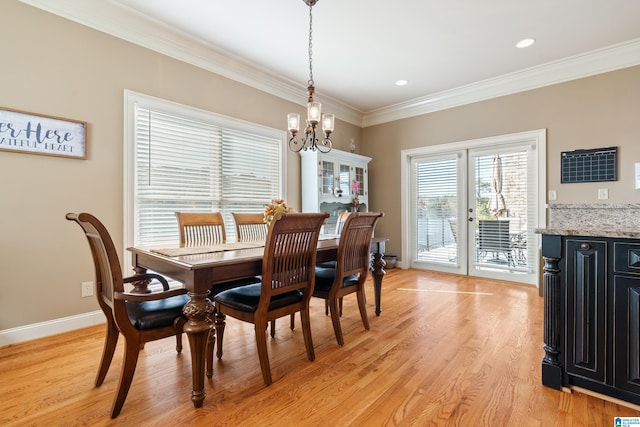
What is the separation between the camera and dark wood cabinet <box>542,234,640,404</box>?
1492 millimetres

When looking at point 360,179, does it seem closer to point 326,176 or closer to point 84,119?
point 326,176

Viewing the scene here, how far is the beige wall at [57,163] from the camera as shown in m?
2.30

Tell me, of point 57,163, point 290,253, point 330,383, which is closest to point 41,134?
point 57,163

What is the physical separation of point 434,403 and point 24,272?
305 centimetres

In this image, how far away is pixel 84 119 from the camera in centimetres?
262

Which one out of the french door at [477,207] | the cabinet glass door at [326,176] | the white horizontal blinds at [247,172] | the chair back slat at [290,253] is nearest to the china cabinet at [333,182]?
the cabinet glass door at [326,176]

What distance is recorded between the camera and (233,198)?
3.76m

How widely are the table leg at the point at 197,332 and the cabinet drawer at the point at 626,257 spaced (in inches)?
82.1

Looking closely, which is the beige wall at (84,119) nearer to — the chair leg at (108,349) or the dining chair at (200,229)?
the dining chair at (200,229)

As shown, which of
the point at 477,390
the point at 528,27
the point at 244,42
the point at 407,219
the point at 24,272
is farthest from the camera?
the point at 407,219

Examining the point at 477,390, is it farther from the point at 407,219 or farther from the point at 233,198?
the point at 407,219

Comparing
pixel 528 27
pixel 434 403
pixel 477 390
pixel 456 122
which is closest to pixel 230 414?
pixel 434 403

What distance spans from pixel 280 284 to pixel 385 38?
284 cm

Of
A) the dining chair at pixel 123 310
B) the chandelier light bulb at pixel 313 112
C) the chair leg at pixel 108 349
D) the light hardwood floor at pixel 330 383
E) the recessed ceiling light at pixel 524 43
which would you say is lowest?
the light hardwood floor at pixel 330 383
